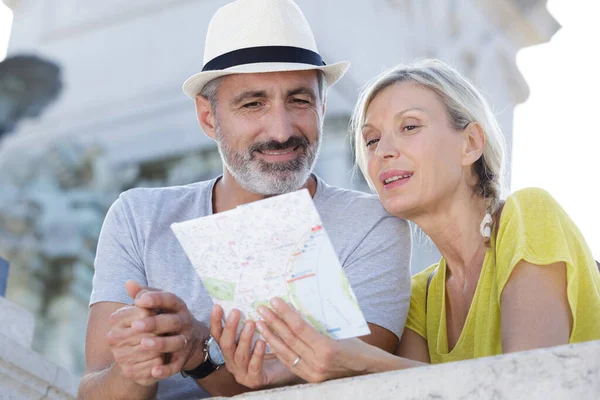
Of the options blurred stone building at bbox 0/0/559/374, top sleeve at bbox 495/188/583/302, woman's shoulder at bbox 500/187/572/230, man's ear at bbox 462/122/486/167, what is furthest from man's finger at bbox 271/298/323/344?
blurred stone building at bbox 0/0/559/374

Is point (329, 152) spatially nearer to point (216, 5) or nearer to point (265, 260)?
point (216, 5)

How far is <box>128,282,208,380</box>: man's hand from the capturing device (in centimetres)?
282

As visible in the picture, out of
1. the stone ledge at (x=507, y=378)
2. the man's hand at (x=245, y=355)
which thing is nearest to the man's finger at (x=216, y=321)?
the man's hand at (x=245, y=355)

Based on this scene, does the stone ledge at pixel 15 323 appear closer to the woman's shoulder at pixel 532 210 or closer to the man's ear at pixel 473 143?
the man's ear at pixel 473 143

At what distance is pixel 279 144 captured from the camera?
3.73m

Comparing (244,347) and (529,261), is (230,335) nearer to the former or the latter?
(244,347)

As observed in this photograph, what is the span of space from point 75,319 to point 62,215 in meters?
1.01

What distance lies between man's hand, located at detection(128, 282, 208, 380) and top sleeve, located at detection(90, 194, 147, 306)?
56 centimetres

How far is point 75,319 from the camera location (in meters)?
8.98

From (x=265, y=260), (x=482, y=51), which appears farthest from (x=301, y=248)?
(x=482, y=51)

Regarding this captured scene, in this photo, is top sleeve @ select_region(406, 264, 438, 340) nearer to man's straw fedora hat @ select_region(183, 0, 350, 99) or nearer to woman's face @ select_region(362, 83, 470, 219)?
woman's face @ select_region(362, 83, 470, 219)

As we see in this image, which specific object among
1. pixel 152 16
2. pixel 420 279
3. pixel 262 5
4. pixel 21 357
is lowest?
pixel 21 357

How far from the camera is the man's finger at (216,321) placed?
107 inches

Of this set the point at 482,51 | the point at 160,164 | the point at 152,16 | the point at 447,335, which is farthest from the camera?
the point at 482,51
